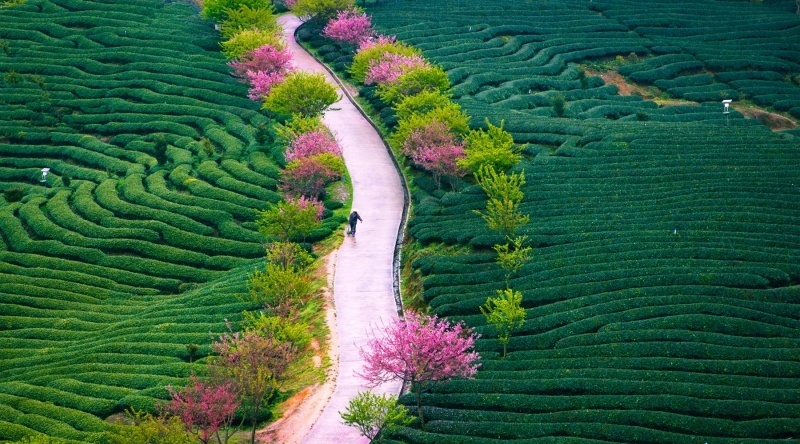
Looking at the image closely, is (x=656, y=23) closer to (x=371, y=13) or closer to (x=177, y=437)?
(x=371, y=13)

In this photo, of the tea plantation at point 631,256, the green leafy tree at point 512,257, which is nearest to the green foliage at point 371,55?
the tea plantation at point 631,256

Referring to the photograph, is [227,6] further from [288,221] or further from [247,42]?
[288,221]

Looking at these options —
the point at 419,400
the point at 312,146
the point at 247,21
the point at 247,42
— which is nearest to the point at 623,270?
the point at 419,400

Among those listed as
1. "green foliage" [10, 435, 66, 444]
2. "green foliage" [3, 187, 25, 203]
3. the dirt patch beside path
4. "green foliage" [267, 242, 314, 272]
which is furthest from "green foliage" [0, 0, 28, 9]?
"green foliage" [10, 435, 66, 444]

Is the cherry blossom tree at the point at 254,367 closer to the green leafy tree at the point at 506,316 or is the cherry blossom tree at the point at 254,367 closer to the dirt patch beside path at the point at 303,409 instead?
the dirt patch beside path at the point at 303,409

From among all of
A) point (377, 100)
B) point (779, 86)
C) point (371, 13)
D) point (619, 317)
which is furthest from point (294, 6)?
point (619, 317)

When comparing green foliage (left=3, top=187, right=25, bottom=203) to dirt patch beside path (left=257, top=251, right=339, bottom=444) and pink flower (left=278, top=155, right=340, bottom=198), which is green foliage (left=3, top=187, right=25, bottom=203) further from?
dirt patch beside path (left=257, top=251, right=339, bottom=444)
